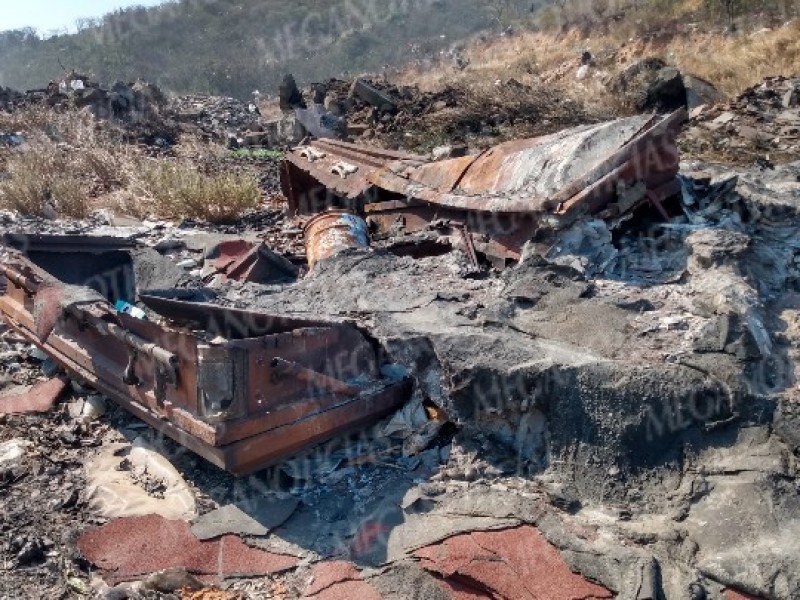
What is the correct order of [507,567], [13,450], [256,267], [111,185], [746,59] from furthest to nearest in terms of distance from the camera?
[746,59] < [111,185] < [256,267] < [13,450] < [507,567]

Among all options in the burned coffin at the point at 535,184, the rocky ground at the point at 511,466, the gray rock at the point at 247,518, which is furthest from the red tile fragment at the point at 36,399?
the burned coffin at the point at 535,184

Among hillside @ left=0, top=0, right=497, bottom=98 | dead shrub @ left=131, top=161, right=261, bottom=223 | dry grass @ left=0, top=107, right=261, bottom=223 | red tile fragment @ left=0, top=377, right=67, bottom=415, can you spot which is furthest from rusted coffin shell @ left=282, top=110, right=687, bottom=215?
hillside @ left=0, top=0, right=497, bottom=98

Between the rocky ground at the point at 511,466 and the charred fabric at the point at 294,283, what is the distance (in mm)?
205

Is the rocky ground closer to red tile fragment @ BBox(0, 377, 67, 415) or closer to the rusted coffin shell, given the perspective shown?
red tile fragment @ BBox(0, 377, 67, 415)

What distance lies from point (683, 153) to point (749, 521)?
720 cm

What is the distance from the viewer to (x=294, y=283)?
426 centimetres

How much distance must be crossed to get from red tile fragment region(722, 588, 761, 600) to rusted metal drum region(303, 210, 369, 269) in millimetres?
2734

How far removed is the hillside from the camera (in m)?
40.1

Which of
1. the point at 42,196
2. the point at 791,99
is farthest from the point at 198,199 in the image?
the point at 791,99

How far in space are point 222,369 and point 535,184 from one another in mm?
2146

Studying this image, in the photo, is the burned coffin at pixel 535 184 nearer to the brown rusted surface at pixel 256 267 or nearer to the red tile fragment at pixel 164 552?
the brown rusted surface at pixel 256 267

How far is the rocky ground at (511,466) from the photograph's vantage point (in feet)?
8.01

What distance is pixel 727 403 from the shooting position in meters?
2.56

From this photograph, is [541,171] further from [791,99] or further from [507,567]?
[791,99]
